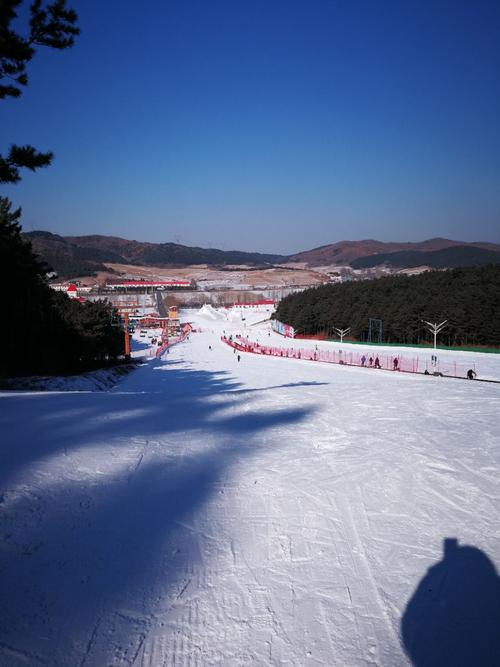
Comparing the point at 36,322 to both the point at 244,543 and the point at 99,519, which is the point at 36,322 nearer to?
the point at 99,519

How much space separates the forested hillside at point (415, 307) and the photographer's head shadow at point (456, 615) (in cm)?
4529

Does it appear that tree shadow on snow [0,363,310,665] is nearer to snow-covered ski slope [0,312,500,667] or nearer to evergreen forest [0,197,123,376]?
snow-covered ski slope [0,312,500,667]

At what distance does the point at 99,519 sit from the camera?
4.56 metres

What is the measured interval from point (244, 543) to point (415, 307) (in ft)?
165

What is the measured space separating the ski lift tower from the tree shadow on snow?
48123 millimetres

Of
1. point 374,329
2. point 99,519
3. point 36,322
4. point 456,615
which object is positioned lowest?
point 374,329

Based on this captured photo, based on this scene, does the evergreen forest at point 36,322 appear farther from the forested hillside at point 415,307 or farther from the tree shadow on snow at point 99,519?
the forested hillside at point 415,307

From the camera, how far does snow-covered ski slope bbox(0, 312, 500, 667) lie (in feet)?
10.4

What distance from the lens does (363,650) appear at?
315 centimetres

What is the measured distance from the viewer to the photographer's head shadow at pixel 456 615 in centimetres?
314

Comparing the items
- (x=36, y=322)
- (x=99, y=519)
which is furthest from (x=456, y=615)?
(x=36, y=322)

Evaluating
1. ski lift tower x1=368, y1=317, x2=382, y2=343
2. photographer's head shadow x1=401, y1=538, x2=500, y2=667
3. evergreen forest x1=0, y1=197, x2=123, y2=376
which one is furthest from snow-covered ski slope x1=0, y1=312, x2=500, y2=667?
ski lift tower x1=368, y1=317, x2=382, y2=343

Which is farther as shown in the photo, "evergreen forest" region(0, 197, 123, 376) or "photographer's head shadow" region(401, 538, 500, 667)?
"evergreen forest" region(0, 197, 123, 376)

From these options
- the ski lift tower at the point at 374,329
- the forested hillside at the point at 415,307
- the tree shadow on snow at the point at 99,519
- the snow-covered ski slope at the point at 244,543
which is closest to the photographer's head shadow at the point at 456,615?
the snow-covered ski slope at the point at 244,543
